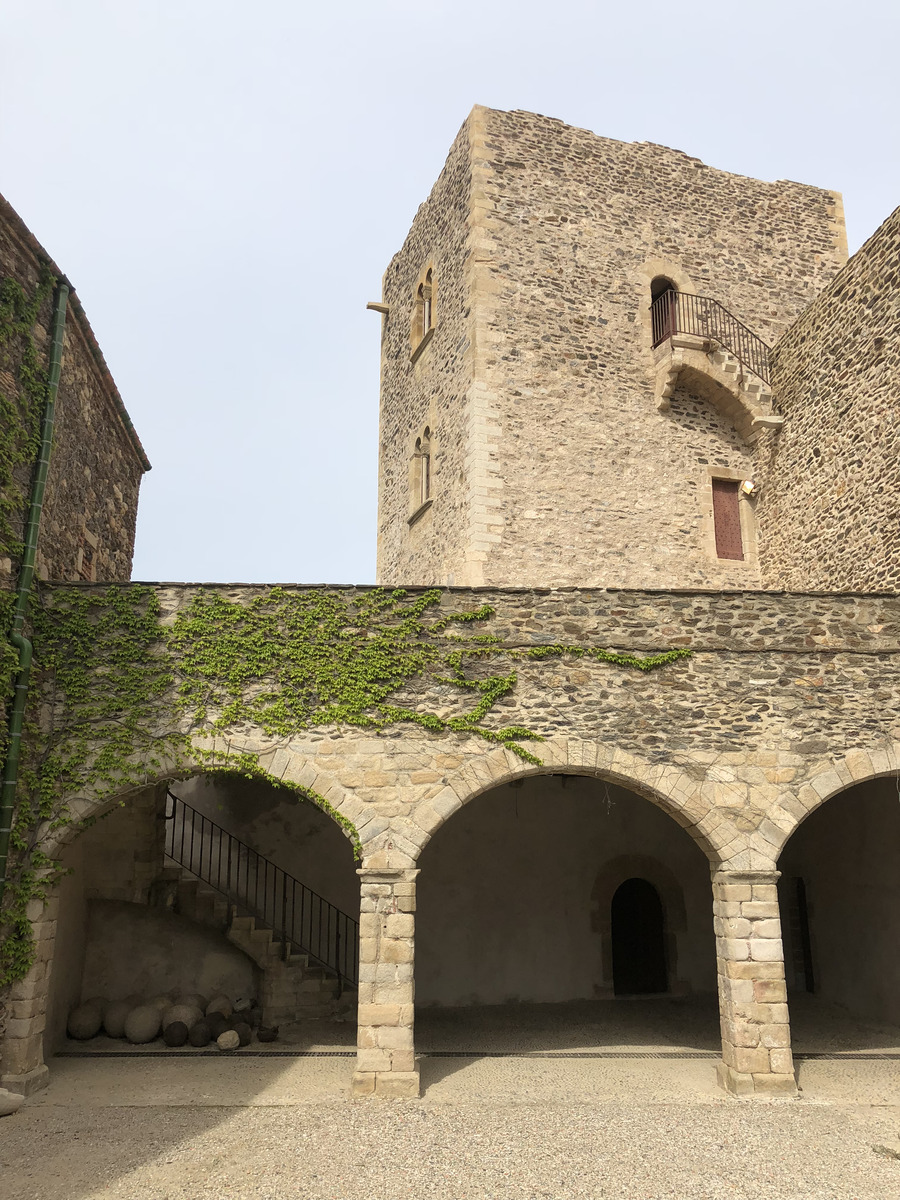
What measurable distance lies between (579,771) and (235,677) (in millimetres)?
3259

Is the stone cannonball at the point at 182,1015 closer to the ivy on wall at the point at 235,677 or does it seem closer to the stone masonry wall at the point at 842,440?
the ivy on wall at the point at 235,677

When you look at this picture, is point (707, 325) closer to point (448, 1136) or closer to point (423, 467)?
point (423, 467)

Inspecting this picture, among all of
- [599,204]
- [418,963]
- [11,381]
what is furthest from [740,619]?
[599,204]

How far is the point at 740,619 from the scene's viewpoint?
8367mm

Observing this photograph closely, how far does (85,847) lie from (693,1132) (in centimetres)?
641

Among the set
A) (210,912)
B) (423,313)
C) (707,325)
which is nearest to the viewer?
(210,912)

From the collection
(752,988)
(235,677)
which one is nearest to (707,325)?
(235,677)

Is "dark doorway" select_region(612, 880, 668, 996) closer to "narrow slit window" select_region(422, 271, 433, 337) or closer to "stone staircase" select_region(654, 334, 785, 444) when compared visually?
"stone staircase" select_region(654, 334, 785, 444)

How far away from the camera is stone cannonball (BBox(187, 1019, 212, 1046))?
859 cm

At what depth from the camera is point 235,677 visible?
802 cm

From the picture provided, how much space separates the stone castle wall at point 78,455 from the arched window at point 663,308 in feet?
28.3

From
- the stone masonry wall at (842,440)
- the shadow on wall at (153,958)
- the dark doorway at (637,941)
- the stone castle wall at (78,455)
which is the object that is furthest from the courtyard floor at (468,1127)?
the stone masonry wall at (842,440)

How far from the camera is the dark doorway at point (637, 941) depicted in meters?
11.5

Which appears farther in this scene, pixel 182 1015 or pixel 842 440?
pixel 842 440
